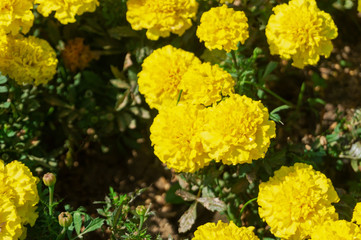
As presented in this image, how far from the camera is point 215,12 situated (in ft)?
7.03

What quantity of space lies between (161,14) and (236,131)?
0.77 m

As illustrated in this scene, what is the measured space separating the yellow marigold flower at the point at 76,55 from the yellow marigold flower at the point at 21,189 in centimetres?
95

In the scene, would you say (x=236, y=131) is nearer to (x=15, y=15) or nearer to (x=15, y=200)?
(x=15, y=200)

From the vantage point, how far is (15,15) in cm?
232

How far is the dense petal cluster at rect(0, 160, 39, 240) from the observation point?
6.12 feet

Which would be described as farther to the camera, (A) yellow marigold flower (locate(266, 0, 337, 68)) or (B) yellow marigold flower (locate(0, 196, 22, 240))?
(A) yellow marigold flower (locate(266, 0, 337, 68))

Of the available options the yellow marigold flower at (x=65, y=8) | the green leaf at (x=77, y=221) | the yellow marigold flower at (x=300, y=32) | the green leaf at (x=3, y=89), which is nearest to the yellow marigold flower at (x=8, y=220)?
the green leaf at (x=77, y=221)

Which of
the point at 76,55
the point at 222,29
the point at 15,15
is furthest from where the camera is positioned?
the point at 76,55

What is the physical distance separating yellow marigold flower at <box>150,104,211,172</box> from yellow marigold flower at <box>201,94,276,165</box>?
5 centimetres

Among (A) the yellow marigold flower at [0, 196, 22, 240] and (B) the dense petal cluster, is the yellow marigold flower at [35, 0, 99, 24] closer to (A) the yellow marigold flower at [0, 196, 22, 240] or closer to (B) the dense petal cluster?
(B) the dense petal cluster

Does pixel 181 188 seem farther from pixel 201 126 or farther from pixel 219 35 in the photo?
pixel 219 35

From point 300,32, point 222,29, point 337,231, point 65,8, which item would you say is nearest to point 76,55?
point 65,8

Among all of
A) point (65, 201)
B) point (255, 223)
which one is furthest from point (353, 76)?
point (65, 201)

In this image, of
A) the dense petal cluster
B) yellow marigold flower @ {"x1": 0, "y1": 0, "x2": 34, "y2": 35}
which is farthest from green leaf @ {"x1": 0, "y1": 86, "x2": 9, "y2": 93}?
the dense petal cluster
